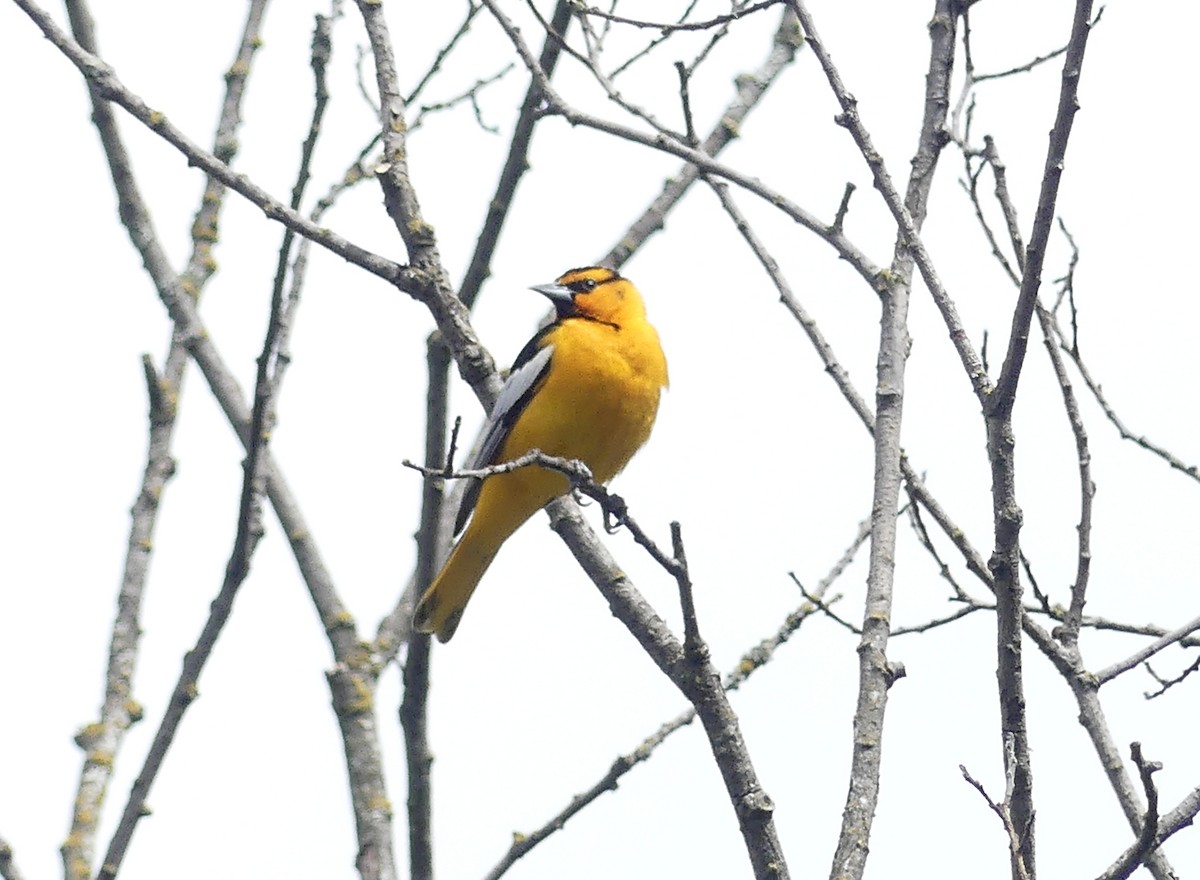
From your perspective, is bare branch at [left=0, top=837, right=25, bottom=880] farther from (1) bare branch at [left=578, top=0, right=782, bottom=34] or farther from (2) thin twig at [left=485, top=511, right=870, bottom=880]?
(1) bare branch at [left=578, top=0, right=782, bottom=34]

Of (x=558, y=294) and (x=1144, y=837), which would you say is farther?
(x=558, y=294)

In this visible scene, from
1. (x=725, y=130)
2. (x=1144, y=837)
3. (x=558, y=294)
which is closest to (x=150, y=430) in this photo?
(x=558, y=294)

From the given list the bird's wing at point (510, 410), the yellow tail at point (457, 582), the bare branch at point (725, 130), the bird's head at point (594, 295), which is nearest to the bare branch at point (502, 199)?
the bird's wing at point (510, 410)

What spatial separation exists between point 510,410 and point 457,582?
0.82 m

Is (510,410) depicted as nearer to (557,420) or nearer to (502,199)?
(557,420)

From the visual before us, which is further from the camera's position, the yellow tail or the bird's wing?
the yellow tail

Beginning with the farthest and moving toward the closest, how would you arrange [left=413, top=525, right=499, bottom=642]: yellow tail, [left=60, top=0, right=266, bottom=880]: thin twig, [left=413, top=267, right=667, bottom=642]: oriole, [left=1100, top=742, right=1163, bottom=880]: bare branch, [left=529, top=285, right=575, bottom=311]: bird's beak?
[left=529, top=285, right=575, bottom=311]: bird's beak → [left=413, top=525, right=499, bottom=642]: yellow tail → [left=413, top=267, right=667, bottom=642]: oriole → [left=60, top=0, right=266, bottom=880]: thin twig → [left=1100, top=742, right=1163, bottom=880]: bare branch

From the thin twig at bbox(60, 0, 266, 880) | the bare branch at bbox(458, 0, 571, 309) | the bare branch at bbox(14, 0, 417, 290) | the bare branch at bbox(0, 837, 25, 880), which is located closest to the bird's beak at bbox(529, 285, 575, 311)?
the bare branch at bbox(458, 0, 571, 309)

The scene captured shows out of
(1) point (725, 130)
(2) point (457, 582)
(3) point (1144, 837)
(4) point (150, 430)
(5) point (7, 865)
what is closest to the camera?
(3) point (1144, 837)

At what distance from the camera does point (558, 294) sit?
6.30 metres

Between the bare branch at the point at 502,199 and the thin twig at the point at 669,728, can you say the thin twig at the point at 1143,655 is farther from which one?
the bare branch at the point at 502,199

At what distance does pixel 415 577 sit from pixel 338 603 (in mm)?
259

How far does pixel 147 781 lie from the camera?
421 centimetres

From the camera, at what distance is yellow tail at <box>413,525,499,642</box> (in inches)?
228
